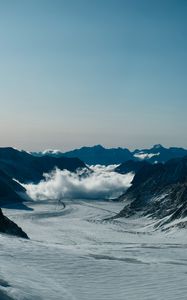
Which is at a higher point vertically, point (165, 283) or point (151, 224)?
point (165, 283)

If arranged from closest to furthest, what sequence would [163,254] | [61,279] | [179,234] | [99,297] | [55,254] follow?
[99,297], [61,279], [55,254], [163,254], [179,234]

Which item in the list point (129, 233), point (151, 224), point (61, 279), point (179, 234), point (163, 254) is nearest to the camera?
point (61, 279)

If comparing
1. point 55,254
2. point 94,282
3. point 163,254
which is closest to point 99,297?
point 94,282

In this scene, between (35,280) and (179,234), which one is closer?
(35,280)

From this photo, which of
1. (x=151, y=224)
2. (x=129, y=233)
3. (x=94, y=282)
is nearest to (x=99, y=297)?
→ (x=94, y=282)

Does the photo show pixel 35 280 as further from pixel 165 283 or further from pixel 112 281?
pixel 165 283

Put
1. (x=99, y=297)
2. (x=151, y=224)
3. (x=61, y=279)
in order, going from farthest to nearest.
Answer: (x=151, y=224) → (x=61, y=279) → (x=99, y=297)

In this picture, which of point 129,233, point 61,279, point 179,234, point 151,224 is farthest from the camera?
point 151,224

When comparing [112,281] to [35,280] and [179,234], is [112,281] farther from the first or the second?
[179,234]

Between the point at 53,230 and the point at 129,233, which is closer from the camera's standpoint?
the point at 129,233
